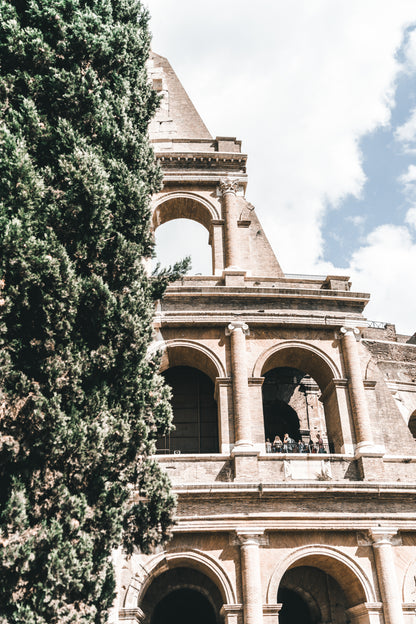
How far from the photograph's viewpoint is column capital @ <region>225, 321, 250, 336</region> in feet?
46.3

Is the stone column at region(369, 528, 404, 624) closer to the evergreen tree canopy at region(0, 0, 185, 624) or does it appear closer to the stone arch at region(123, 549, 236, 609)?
the stone arch at region(123, 549, 236, 609)

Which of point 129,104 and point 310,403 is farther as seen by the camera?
point 310,403

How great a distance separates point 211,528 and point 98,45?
30.1ft

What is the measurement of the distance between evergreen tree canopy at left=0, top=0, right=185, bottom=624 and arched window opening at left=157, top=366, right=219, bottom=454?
501 cm

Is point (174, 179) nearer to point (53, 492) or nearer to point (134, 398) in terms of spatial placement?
point (134, 398)

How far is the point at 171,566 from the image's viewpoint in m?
12.2

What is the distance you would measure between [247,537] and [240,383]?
10.7 ft

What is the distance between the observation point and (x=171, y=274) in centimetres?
1075

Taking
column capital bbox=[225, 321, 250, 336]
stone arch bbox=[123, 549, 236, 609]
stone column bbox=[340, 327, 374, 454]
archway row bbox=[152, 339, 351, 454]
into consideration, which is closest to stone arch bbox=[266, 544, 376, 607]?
stone arch bbox=[123, 549, 236, 609]

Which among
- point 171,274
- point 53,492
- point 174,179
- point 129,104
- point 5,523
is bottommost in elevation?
point 5,523

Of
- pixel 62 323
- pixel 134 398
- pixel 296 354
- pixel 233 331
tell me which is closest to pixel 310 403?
pixel 296 354

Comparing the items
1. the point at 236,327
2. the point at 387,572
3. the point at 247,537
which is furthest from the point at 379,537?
the point at 236,327

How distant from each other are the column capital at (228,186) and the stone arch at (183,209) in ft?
1.71

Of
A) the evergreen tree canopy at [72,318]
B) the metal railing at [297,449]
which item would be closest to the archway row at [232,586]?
the metal railing at [297,449]
